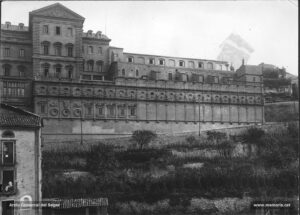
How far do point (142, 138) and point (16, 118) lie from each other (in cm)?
2408

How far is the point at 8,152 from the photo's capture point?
98.0 ft

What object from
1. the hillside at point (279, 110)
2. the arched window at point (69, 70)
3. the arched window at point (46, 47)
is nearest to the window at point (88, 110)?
the arched window at point (69, 70)

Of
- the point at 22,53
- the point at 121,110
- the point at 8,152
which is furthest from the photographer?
the point at 22,53

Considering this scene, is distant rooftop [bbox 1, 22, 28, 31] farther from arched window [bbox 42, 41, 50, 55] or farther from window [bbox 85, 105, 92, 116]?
window [bbox 85, 105, 92, 116]

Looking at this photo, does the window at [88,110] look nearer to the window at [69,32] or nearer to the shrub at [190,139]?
the window at [69,32]

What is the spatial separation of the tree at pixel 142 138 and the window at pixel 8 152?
2418 centimetres

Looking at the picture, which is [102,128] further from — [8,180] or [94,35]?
[8,180]

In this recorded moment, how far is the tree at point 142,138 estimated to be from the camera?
173ft

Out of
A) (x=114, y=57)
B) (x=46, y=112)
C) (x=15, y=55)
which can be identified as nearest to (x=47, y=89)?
(x=46, y=112)

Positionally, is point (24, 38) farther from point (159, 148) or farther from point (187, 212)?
point (187, 212)

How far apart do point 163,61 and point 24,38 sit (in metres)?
22.2

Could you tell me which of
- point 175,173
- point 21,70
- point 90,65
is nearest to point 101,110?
point 90,65

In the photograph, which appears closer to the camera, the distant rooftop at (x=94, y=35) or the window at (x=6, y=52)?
the window at (x=6, y=52)

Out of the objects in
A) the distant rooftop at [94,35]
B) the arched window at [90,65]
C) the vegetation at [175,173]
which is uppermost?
the distant rooftop at [94,35]
